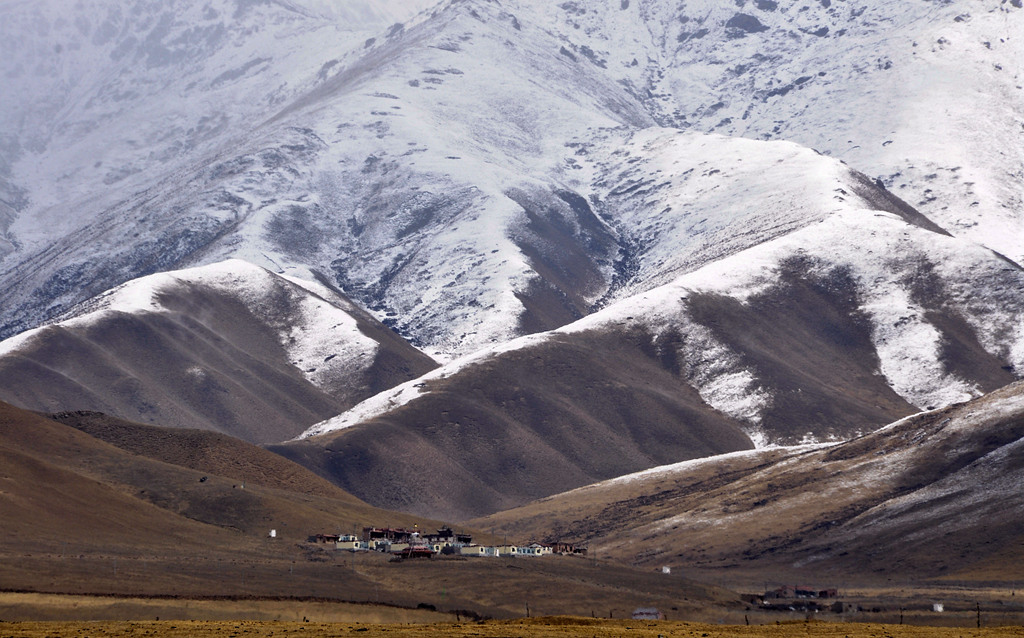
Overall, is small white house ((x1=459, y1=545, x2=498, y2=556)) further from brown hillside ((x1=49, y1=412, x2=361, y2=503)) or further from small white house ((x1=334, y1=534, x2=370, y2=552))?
brown hillside ((x1=49, y1=412, x2=361, y2=503))

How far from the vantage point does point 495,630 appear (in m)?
76.2

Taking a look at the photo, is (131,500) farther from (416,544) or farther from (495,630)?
(495,630)

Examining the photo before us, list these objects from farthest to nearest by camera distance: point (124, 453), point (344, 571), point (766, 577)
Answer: point (766, 577) < point (124, 453) < point (344, 571)

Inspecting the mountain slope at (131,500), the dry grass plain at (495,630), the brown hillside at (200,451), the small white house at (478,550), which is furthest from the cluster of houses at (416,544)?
the dry grass plain at (495,630)

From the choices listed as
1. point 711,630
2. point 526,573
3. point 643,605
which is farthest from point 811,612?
point 711,630

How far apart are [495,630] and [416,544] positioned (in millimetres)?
76604

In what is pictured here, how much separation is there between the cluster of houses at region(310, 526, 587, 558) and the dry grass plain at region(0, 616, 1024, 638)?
5992cm

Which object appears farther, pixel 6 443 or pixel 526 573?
pixel 6 443

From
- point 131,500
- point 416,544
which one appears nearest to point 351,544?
point 416,544

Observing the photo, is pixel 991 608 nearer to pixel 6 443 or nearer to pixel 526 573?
pixel 526 573

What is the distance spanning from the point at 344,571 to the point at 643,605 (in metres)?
24.0

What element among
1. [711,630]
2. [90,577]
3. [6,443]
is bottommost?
[711,630]

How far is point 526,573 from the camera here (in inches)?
5251

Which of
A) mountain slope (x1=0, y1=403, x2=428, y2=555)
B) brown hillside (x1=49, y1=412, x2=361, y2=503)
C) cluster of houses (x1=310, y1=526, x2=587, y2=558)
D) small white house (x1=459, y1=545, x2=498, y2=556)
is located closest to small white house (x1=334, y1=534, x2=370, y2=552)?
cluster of houses (x1=310, y1=526, x2=587, y2=558)
